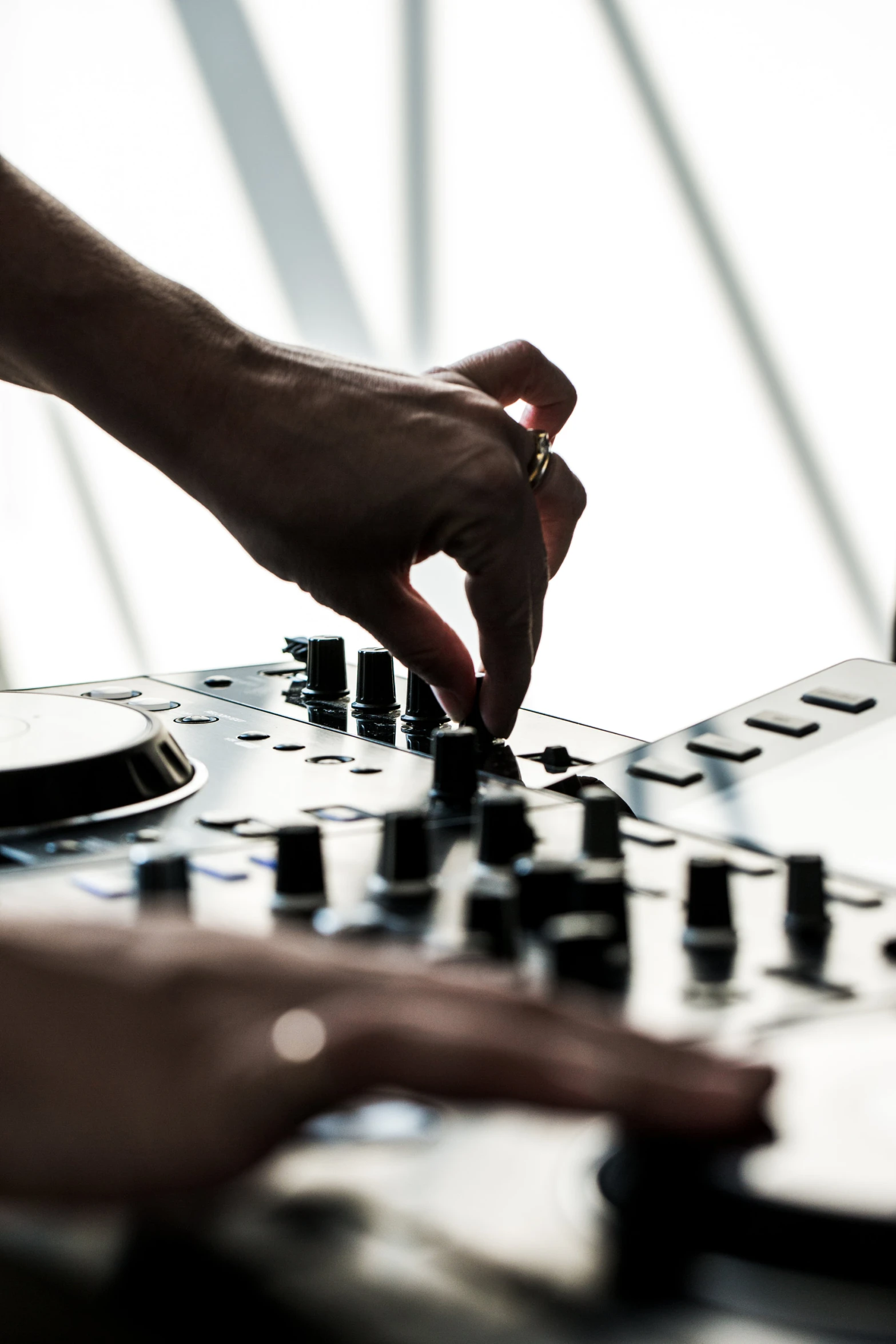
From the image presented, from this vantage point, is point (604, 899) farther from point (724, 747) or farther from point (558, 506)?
point (558, 506)

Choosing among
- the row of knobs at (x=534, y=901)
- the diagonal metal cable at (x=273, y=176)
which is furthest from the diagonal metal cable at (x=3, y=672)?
the row of knobs at (x=534, y=901)

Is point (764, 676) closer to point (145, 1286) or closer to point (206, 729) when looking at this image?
point (206, 729)

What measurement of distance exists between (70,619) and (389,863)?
10.7ft

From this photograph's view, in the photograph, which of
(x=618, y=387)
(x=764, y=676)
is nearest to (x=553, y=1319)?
(x=764, y=676)

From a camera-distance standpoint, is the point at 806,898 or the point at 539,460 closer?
the point at 806,898

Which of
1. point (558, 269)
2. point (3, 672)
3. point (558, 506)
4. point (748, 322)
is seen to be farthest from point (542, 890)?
point (3, 672)

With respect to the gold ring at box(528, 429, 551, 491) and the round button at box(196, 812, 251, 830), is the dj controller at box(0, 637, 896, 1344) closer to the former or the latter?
the round button at box(196, 812, 251, 830)

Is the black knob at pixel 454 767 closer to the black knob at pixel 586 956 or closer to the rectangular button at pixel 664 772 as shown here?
the rectangular button at pixel 664 772

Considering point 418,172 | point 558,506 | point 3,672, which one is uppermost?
point 418,172

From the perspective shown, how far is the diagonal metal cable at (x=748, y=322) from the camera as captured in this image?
229 centimetres

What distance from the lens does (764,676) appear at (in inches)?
96.7

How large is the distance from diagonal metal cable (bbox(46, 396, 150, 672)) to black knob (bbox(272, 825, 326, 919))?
121 inches

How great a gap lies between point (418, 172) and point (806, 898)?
2.74 meters

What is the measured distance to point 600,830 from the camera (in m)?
0.56
